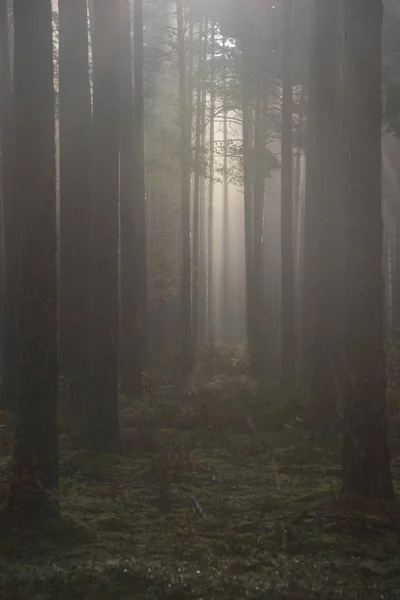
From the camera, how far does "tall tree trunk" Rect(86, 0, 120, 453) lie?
36.2ft

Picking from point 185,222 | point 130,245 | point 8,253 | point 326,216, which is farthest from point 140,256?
point 326,216

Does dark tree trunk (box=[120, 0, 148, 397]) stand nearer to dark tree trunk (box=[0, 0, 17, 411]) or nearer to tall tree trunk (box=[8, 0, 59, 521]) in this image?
dark tree trunk (box=[0, 0, 17, 411])

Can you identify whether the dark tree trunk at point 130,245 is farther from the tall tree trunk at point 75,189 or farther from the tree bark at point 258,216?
the tree bark at point 258,216

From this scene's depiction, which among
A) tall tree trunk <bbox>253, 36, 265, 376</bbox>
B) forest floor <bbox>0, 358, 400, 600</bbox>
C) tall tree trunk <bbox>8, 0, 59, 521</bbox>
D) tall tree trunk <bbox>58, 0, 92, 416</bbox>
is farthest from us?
tall tree trunk <bbox>253, 36, 265, 376</bbox>

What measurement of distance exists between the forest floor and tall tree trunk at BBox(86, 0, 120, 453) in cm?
50

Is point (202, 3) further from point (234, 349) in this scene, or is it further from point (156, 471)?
point (156, 471)

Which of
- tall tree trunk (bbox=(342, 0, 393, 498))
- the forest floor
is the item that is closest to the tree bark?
the forest floor

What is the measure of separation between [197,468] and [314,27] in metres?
7.19

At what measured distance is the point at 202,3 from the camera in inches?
1052

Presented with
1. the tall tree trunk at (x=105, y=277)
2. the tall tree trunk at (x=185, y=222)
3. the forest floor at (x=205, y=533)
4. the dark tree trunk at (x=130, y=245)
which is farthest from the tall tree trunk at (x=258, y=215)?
the forest floor at (x=205, y=533)

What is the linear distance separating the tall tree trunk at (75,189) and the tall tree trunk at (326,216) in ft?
11.9

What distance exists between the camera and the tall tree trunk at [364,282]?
7691 millimetres

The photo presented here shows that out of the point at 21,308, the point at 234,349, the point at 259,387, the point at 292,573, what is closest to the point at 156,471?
the point at 21,308

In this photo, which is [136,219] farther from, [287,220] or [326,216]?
[326,216]
